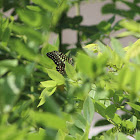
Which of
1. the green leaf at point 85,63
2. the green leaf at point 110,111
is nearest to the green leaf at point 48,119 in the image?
the green leaf at point 85,63

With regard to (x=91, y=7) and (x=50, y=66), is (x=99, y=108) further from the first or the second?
(x=91, y=7)

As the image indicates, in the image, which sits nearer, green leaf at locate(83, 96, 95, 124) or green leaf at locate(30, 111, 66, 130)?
green leaf at locate(30, 111, 66, 130)

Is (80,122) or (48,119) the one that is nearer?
(48,119)

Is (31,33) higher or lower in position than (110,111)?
higher

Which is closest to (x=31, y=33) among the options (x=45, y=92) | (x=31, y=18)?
(x=31, y=18)

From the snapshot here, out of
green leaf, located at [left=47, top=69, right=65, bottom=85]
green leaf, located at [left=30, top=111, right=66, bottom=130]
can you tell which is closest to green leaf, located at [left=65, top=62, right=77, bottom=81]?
green leaf, located at [left=47, top=69, right=65, bottom=85]

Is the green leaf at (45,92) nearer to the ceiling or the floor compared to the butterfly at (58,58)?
nearer to the floor

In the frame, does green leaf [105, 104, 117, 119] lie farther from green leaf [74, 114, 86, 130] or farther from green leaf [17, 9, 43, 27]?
green leaf [17, 9, 43, 27]

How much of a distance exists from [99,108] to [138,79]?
0.47 ft

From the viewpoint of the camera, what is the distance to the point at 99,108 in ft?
0.99

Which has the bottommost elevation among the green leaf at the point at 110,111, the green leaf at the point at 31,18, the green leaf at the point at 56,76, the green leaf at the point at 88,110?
the green leaf at the point at 110,111

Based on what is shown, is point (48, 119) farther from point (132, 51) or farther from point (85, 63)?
point (132, 51)

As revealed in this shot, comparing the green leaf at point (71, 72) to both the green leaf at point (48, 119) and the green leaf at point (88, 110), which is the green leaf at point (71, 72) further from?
the green leaf at point (48, 119)

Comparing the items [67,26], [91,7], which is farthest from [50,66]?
[91,7]
